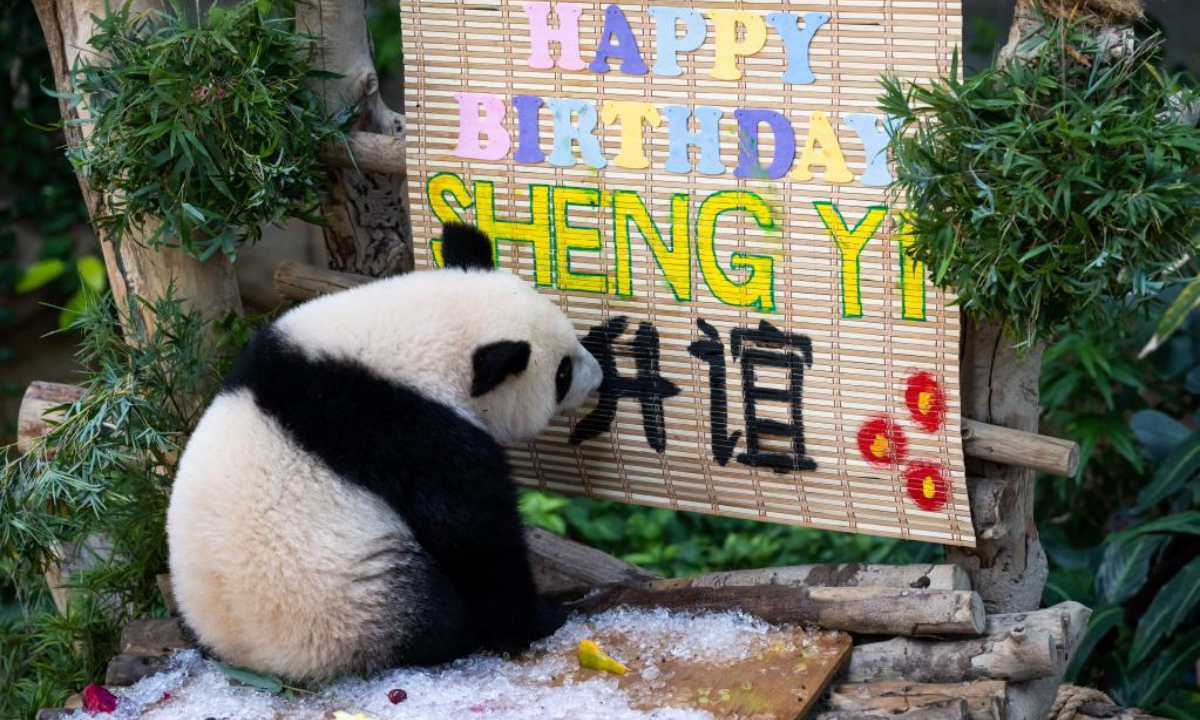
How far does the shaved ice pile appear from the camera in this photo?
7.90 ft

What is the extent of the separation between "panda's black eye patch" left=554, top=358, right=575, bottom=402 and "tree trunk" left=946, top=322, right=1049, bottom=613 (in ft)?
2.67

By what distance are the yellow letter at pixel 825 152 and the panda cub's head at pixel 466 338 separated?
1.99ft

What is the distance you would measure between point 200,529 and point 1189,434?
2.82 meters

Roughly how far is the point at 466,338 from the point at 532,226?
43 centimetres

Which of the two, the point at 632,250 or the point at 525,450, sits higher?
the point at 632,250

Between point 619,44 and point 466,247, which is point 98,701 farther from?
point 619,44

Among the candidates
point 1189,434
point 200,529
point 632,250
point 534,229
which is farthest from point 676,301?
point 1189,434

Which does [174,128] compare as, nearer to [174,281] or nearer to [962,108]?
[174,281]

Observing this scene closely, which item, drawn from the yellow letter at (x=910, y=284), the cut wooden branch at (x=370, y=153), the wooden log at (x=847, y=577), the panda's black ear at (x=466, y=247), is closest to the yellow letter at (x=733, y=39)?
the yellow letter at (x=910, y=284)

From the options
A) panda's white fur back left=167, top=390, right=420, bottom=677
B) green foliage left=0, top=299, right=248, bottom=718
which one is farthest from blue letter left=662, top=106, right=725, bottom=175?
green foliage left=0, top=299, right=248, bottom=718

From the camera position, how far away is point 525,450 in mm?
3078

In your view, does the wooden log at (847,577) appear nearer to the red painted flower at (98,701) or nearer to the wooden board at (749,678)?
the wooden board at (749,678)

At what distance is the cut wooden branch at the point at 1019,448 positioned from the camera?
99.3 inches

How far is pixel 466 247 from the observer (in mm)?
2736
